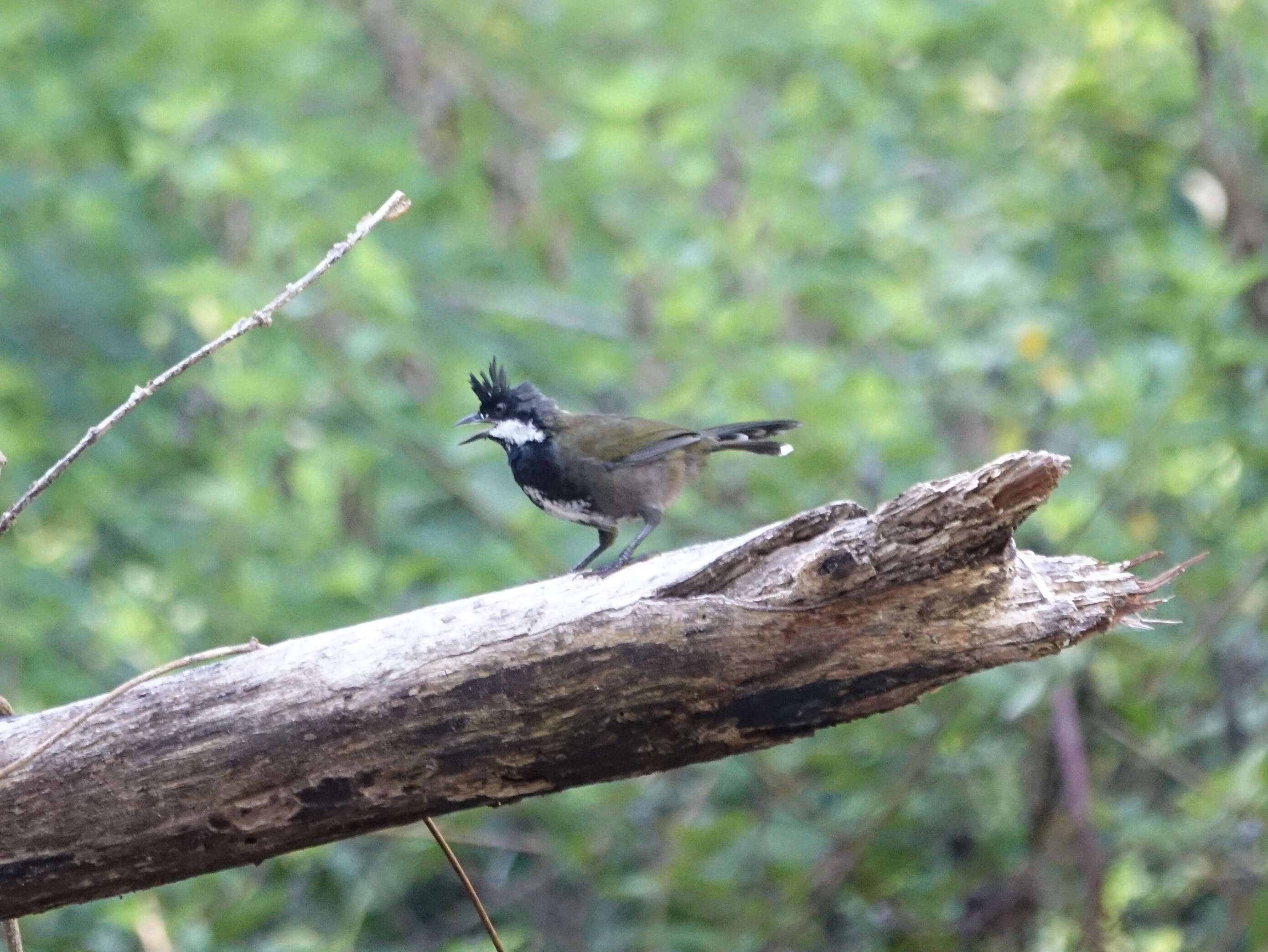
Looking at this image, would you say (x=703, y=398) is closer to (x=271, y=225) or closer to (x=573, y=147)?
(x=573, y=147)

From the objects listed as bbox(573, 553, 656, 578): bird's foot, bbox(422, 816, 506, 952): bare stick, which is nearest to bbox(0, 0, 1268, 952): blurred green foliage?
bbox(573, 553, 656, 578): bird's foot

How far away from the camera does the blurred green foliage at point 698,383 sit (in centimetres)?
541

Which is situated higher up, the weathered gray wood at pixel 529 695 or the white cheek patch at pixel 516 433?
the white cheek patch at pixel 516 433

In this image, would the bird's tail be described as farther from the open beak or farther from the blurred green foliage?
the open beak

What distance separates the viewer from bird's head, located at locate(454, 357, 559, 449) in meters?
5.05

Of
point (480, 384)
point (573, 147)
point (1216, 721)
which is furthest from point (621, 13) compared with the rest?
point (1216, 721)

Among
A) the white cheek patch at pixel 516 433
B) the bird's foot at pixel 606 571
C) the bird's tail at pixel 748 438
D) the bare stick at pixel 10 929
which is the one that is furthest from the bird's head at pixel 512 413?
the bare stick at pixel 10 929

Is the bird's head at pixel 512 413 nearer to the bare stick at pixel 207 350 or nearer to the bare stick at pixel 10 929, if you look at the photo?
the bare stick at pixel 10 929

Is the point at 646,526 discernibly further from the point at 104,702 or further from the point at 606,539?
the point at 104,702

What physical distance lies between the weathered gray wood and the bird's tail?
6.20 feet

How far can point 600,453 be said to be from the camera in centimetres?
485

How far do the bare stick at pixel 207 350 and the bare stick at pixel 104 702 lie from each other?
1.20ft

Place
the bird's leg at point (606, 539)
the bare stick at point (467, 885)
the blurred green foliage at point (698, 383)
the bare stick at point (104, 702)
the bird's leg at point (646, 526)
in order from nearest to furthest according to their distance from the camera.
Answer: the bare stick at point (104, 702), the bare stick at point (467, 885), the bird's leg at point (646, 526), the bird's leg at point (606, 539), the blurred green foliage at point (698, 383)

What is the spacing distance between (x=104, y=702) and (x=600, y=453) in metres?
2.27
